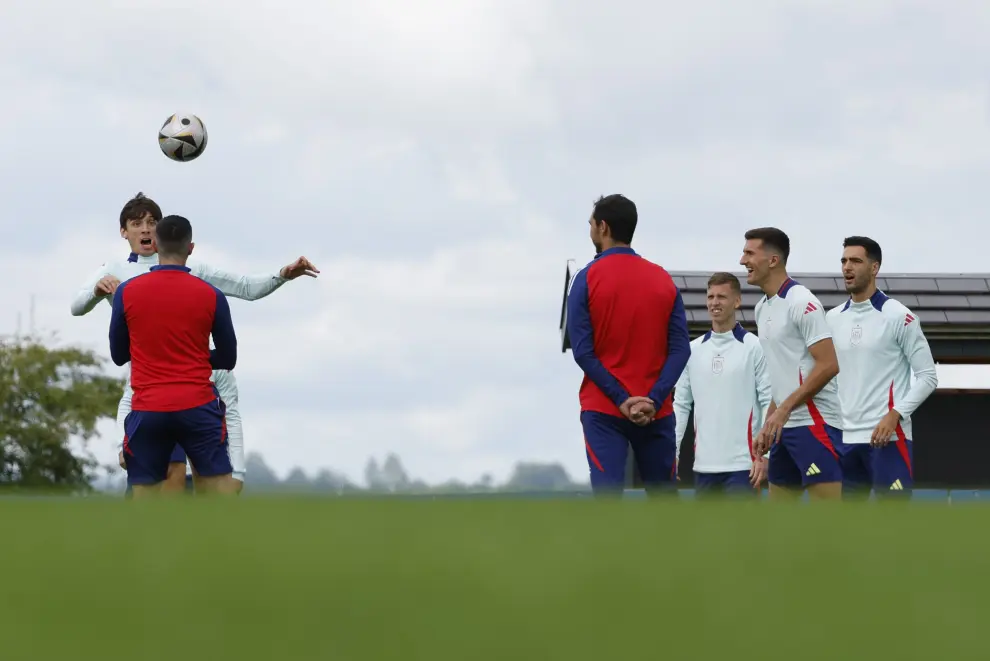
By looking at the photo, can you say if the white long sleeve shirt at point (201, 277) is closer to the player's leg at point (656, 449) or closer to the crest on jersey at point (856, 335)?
the player's leg at point (656, 449)

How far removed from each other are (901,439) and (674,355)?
8.43 ft

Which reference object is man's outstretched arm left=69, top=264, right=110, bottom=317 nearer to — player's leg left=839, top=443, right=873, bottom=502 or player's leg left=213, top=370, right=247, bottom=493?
player's leg left=213, top=370, right=247, bottom=493

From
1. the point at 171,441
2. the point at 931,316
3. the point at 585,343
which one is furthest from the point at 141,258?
the point at 931,316

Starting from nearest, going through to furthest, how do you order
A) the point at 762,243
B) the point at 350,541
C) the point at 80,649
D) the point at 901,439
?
the point at 80,649 < the point at 350,541 < the point at 762,243 < the point at 901,439

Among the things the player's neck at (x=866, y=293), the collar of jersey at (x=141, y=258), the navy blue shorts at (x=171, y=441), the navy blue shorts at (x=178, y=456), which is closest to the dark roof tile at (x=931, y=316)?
the player's neck at (x=866, y=293)

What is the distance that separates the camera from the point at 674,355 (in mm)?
6770

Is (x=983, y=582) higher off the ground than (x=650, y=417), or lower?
lower

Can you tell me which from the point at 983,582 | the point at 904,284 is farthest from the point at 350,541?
the point at 904,284

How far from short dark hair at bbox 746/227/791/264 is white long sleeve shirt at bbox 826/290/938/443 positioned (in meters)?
1.13

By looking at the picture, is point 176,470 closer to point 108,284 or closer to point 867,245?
point 108,284

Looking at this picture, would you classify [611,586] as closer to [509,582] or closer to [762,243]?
[509,582]

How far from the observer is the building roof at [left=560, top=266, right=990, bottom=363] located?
15.7 meters

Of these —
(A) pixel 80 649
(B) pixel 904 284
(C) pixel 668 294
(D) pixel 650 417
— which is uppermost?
(B) pixel 904 284

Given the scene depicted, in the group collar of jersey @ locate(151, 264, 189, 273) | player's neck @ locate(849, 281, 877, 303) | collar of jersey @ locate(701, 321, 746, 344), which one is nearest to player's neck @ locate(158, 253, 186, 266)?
collar of jersey @ locate(151, 264, 189, 273)
